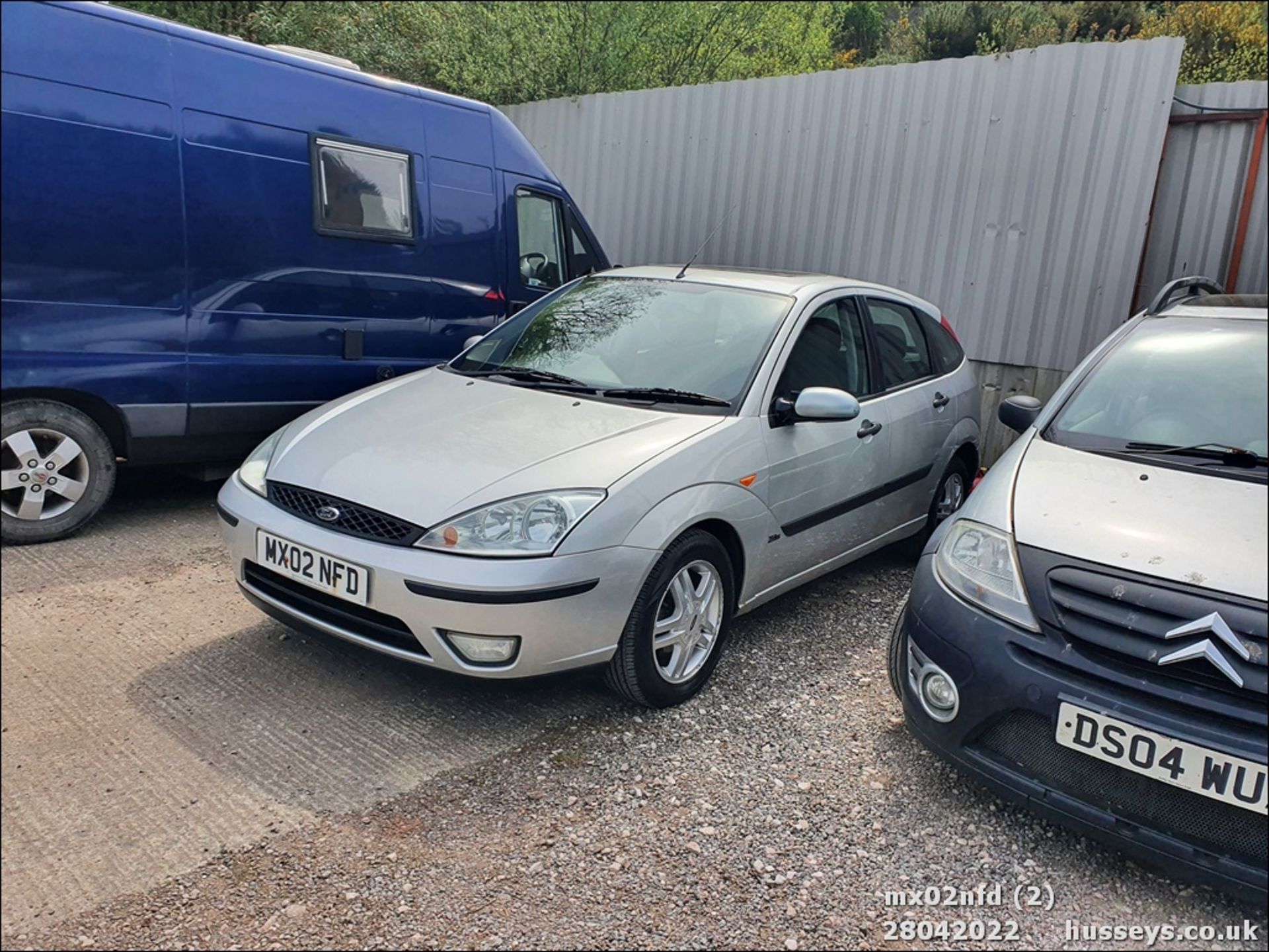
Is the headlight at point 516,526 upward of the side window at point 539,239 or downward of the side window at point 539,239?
downward

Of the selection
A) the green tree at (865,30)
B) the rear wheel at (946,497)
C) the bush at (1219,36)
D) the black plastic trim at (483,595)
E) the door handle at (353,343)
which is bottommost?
the rear wheel at (946,497)

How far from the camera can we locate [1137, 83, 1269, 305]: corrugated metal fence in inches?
230

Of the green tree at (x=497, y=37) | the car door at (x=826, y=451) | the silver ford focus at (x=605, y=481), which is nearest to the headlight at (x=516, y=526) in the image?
the silver ford focus at (x=605, y=481)

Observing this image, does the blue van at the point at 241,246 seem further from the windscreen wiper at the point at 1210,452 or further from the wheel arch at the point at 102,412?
the windscreen wiper at the point at 1210,452

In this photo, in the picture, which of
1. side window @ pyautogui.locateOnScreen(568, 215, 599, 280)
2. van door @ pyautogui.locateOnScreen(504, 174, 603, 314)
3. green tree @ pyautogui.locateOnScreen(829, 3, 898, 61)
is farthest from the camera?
green tree @ pyautogui.locateOnScreen(829, 3, 898, 61)

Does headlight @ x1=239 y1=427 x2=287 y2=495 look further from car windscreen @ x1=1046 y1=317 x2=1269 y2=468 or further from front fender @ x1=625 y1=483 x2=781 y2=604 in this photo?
car windscreen @ x1=1046 y1=317 x2=1269 y2=468

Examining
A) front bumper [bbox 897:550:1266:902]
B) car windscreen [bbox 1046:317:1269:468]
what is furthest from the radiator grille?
car windscreen [bbox 1046:317:1269:468]

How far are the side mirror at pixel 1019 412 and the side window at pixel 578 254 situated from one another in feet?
12.4

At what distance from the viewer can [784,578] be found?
13.1 feet

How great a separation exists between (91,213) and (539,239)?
4.50 meters

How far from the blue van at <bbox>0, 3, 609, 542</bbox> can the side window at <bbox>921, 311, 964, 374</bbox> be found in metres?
2.78

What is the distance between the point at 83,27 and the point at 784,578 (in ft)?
11.7

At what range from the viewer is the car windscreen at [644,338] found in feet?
12.7

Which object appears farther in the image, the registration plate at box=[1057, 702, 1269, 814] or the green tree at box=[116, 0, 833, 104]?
the green tree at box=[116, 0, 833, 104]
